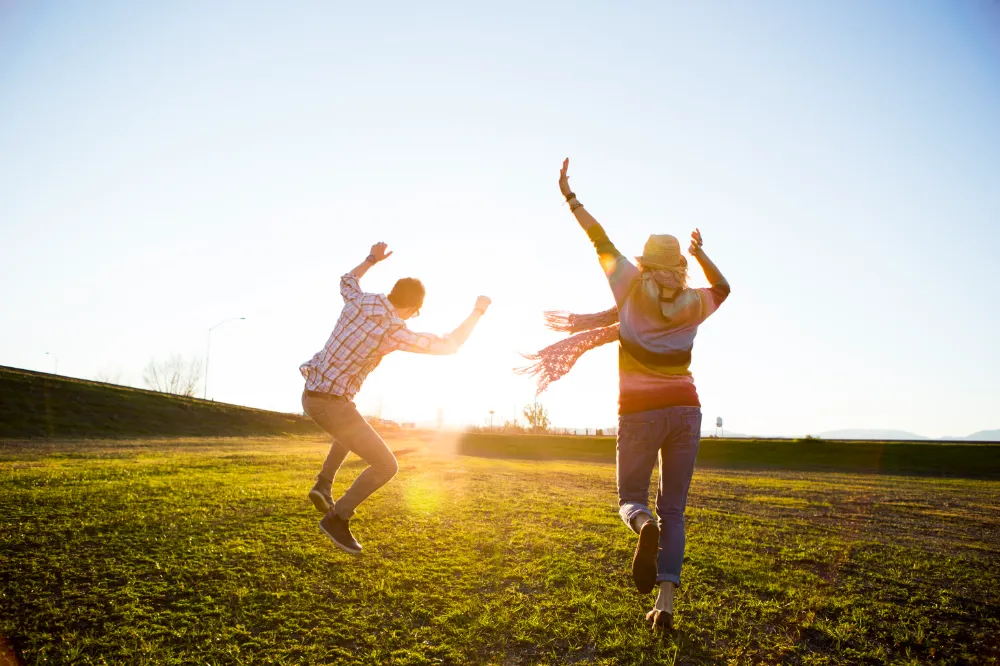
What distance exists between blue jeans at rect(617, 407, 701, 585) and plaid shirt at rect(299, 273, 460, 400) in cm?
168

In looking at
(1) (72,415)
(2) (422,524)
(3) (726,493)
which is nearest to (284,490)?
(2) (422,524)

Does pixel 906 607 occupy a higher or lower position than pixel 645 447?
lower

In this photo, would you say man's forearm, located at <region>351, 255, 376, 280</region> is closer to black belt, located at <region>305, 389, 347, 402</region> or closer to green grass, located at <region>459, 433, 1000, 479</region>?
black belt, located at <region>305, 389, 347, 402</region>

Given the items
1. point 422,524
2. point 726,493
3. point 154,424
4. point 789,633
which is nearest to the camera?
point 789,633

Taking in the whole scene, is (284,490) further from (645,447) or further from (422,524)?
(645,447)

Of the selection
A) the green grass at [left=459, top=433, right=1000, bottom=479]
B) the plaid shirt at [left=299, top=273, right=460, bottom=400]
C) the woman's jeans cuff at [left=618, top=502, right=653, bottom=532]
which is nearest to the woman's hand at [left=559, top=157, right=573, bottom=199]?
the plaid shirt at [left=299, top=273, right=460, bottom=400]

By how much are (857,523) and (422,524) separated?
824 centimetres

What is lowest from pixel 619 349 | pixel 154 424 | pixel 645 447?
pixel 154 424

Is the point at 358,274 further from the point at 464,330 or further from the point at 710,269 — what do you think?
the point at 710,269

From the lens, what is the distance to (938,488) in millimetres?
20016

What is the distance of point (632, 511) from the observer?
430 cm

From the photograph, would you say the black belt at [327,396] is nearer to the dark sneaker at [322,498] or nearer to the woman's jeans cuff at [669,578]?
the dark sneaker at [322,498]

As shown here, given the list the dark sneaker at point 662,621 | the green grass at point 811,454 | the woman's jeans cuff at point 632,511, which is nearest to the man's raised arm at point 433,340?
the woman's jeans cuff at point 632,511

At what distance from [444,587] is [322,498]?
1555 millimetres
